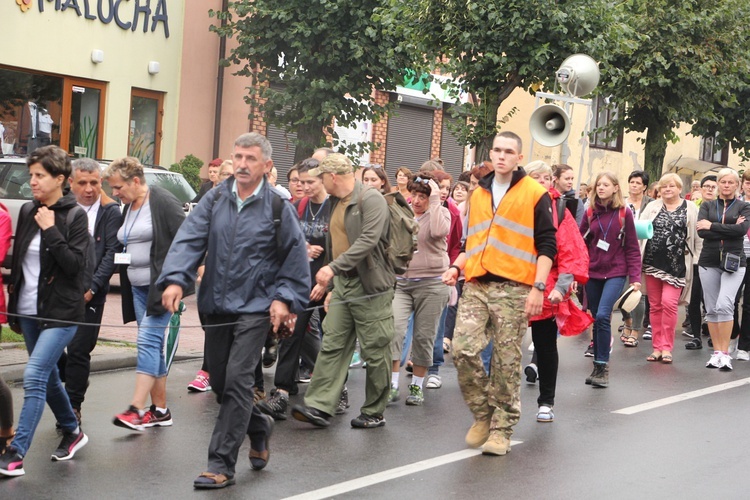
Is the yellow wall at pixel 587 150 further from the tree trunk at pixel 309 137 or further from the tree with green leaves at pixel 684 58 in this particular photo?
the tree trunk at pixel 309 137

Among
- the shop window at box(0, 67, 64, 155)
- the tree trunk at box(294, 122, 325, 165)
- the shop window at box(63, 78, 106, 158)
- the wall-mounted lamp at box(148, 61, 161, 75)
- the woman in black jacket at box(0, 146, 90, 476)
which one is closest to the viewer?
the woman in black jacket at box(0, 146, 90, 476)

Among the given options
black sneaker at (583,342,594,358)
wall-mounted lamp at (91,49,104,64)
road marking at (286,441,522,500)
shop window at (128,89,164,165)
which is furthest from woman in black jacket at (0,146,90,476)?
shop window at (128,89,164,165)

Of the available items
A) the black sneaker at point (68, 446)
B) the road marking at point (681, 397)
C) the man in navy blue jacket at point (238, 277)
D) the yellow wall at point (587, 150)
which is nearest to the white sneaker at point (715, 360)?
the road marking at point (681, 397)

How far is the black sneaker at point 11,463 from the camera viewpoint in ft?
20.8

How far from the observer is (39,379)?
6.58 meters

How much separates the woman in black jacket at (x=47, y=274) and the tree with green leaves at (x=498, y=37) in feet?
36.4

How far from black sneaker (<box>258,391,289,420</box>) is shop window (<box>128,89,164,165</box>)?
561 inches

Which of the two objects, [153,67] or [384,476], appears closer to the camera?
[384,476]

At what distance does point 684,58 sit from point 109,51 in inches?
413

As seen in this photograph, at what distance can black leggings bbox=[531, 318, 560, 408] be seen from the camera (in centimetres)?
870

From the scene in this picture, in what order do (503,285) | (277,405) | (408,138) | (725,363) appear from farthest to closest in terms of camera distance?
(408,138)
(725,363)
(277,405)
(503,285)

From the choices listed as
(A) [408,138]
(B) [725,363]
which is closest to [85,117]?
(A) [408,138]

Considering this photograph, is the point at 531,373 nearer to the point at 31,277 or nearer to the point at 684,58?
the point at 31,277

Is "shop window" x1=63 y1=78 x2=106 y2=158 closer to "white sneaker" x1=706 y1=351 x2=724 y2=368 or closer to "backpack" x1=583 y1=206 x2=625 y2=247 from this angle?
"backpack" x1=583 y1=206 x2=625 y2=247
